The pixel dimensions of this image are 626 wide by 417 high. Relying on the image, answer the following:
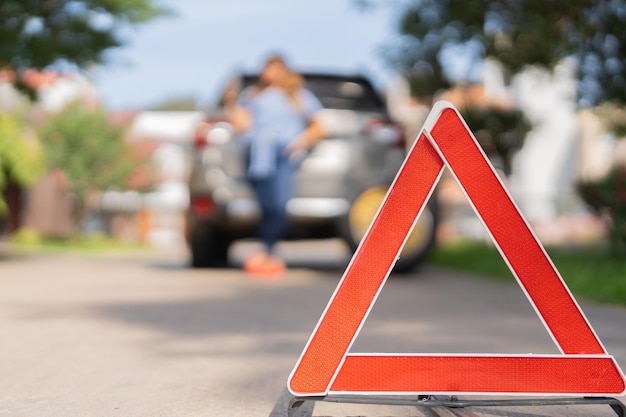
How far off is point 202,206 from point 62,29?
12.9 feet

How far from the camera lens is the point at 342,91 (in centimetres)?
1118

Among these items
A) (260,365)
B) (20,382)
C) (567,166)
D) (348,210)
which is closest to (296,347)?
(260,365)

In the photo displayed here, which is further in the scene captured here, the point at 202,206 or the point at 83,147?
the point at 83,147

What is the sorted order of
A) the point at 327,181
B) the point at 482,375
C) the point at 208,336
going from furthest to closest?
the point at 327,181 → the point at 208,336 → the point at 482,375

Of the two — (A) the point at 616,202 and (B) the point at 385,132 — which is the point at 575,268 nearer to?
(A) the point at 616,202

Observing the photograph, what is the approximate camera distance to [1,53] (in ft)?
40.0

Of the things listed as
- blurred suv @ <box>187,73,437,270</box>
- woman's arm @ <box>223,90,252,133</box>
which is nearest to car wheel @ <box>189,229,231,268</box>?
blurred suv @ <box>187,73,437,270</box>

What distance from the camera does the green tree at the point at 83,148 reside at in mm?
30859

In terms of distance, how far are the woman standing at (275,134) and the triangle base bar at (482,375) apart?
664cm

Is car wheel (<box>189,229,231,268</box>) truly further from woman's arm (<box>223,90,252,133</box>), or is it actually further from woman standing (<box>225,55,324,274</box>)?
woman's arm (<box>223,90,252,133</box>)

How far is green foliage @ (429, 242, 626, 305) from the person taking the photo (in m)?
8.17

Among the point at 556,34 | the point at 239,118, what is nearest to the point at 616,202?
the point at 556,34

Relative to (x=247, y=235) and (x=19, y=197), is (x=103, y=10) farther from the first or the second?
(x=19, y=197)

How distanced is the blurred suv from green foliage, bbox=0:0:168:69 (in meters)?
3.19
